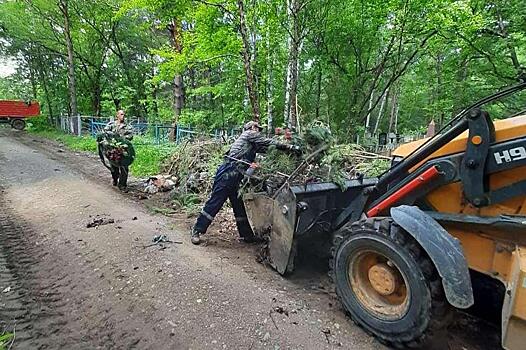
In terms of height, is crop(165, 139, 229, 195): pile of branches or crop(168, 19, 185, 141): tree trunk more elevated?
crop(168, 19, 185, 141): tree trunk

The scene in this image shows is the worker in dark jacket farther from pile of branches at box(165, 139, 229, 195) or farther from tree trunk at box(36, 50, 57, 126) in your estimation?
tree trunk at box(36, 50, 57, 126)

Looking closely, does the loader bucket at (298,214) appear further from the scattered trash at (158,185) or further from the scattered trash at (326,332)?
the scattered trash at (158,185)

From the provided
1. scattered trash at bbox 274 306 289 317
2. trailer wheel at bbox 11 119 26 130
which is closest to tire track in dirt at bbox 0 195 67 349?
scattered trash at bbox 274 306 289 317

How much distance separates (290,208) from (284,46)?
27.5ft

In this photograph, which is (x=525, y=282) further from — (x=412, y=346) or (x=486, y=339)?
(x=486, y=339)

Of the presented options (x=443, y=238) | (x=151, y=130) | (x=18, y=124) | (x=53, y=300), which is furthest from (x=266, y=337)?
(x=18, y=124)

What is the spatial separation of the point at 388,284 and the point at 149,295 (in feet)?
7.16

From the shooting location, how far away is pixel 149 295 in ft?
10.7

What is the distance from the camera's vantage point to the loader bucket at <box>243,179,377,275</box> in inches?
136

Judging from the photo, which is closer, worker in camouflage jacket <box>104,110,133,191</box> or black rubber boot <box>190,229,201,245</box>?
black rubber boot <box>190,229,201,245</box>

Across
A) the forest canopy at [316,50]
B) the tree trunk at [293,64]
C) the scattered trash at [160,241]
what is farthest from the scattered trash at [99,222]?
the tree trunk at [293,64]

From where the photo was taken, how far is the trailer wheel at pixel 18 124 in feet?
69.8

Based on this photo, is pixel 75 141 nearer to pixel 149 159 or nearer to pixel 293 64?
pixel 149 159

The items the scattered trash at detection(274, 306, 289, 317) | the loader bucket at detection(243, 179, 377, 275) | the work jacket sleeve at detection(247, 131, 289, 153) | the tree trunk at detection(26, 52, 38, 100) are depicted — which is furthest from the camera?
the tree trunk at detection(26, 52, 38, 100)
